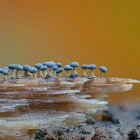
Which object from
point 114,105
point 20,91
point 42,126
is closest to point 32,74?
point 20,91

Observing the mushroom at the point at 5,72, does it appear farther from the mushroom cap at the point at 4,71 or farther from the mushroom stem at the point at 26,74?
the mushroom stem at the point at 26,74

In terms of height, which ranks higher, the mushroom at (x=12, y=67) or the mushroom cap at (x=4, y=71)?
the mushroom at (x=12, y=67)

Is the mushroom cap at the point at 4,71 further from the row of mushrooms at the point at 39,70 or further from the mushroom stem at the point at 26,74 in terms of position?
the mushroom stem at the point at 26,74

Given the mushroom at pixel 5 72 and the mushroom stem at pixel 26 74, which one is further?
the mushroom stem at pixel 26 74

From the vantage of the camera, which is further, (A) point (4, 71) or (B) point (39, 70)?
(B) point (39, 70)

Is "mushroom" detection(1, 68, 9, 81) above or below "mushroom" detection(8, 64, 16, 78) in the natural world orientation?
below

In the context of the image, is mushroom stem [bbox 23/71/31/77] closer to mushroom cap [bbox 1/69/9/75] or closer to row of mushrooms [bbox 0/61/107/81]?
row of mushrooms [bbox 0/61/107/81]

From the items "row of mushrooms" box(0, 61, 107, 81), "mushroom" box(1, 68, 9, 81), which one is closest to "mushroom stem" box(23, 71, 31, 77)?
"row of mushrooms" box(0, 61, 107, 81)

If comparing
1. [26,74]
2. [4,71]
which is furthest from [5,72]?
[26,74]

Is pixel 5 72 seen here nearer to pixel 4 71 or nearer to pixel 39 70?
pixel 4 71

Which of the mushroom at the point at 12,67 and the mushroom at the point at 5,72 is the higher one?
the mushroom at the point at 12,67

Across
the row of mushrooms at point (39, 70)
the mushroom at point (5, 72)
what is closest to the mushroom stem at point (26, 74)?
the row of mushrooms at point (39, 70)
